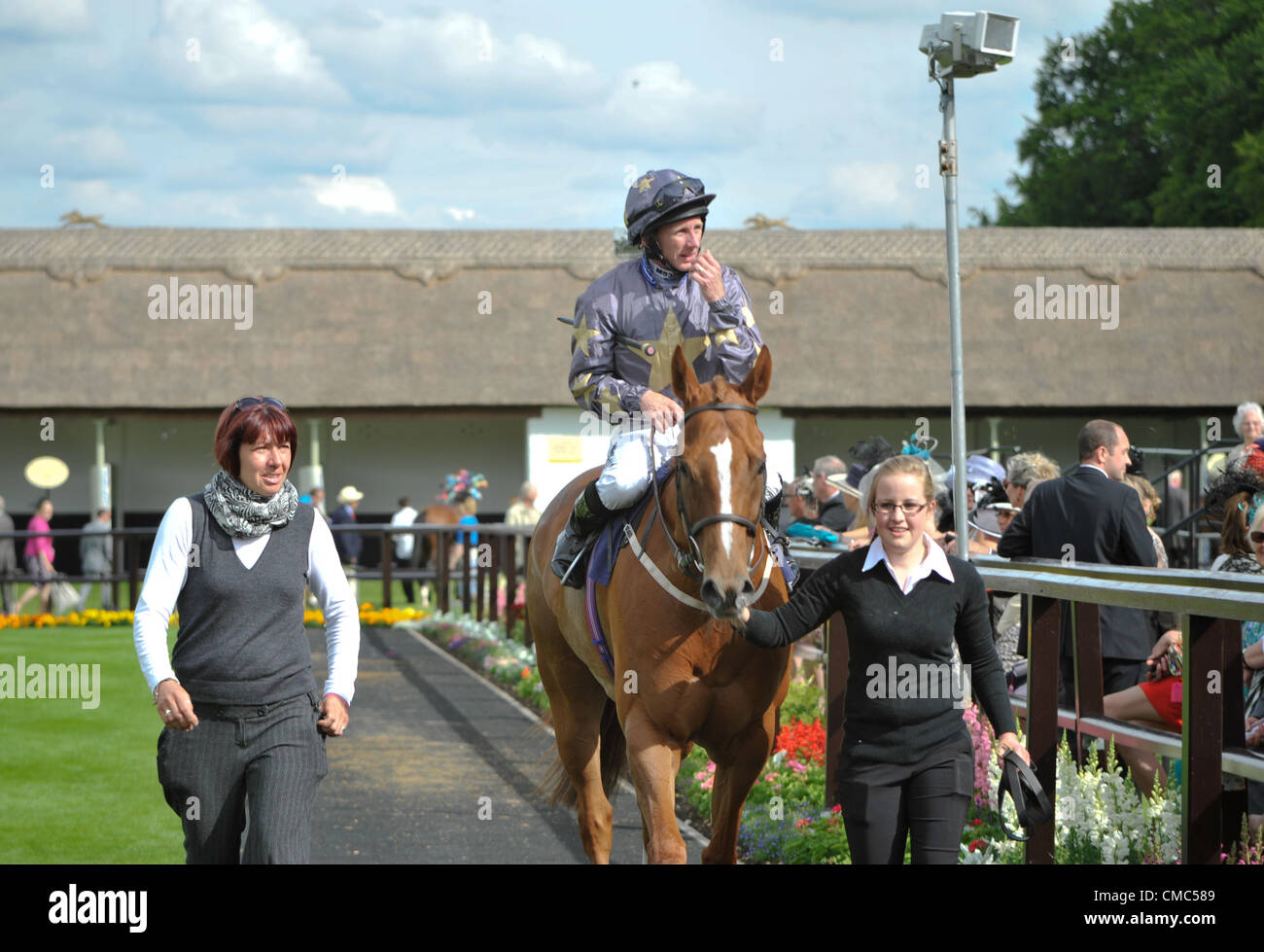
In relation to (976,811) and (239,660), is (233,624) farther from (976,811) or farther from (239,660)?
(976,811)

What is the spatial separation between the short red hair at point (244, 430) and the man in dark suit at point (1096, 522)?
12.2 ft

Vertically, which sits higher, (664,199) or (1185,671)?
(664,199)

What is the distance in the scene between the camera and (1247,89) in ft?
115

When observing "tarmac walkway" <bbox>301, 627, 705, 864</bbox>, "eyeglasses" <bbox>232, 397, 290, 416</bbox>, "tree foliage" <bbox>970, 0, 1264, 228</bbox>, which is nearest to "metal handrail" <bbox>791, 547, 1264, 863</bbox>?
"tarmac walkway" <bbox>301, 627, 705, 864</bbox>

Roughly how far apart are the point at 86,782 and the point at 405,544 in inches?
615

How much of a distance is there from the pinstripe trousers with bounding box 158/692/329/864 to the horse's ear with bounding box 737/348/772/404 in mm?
1674

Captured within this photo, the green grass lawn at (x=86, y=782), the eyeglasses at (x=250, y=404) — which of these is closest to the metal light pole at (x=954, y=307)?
the eyeglasses at (x=250, y=404)

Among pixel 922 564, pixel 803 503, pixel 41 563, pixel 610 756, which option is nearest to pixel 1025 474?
pixel 803 503

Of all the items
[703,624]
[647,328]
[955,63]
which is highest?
[955,63]

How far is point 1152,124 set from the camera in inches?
1507

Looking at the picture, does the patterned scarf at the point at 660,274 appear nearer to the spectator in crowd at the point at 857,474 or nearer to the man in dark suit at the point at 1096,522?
the man in dark suit at the point at 1096,522

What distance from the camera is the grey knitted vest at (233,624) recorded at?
389cm
